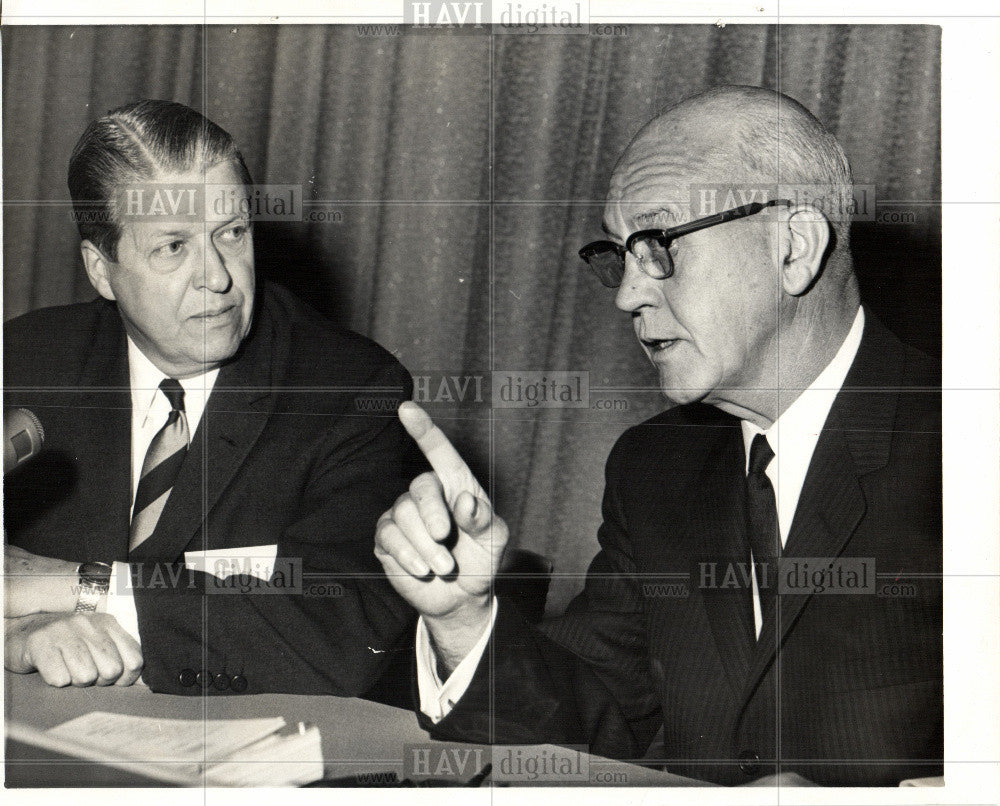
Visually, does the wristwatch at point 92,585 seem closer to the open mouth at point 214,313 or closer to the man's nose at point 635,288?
the open mouth at point 214,313

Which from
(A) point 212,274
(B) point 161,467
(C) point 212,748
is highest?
(A) point 212,274

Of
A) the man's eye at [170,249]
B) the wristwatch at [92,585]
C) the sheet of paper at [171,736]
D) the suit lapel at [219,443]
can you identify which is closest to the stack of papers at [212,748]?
the sheet of paper at [171,736]

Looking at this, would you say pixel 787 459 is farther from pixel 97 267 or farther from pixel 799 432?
pixel 97 267

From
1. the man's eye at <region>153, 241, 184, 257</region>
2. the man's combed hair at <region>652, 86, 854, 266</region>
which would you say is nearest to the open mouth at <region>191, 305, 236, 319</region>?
the man's eye at <region>153, 241, 184, 257</region>

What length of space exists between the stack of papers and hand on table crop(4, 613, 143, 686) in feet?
0.24

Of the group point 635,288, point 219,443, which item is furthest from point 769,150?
point 219,443

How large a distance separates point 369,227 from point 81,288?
21.0 inches

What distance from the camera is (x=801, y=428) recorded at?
159 centimetres

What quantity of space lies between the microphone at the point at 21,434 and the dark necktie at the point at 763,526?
4.20ft

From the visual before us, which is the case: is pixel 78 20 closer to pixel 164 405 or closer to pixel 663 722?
pixel 164 405

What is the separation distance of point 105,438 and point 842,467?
1.29 meters

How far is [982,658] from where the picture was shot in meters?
1.67

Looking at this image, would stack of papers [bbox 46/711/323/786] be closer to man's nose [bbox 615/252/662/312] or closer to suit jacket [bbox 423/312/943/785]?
suit jacket [bbox 423/312/943/785]

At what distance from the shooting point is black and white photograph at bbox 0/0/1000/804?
1.61m
